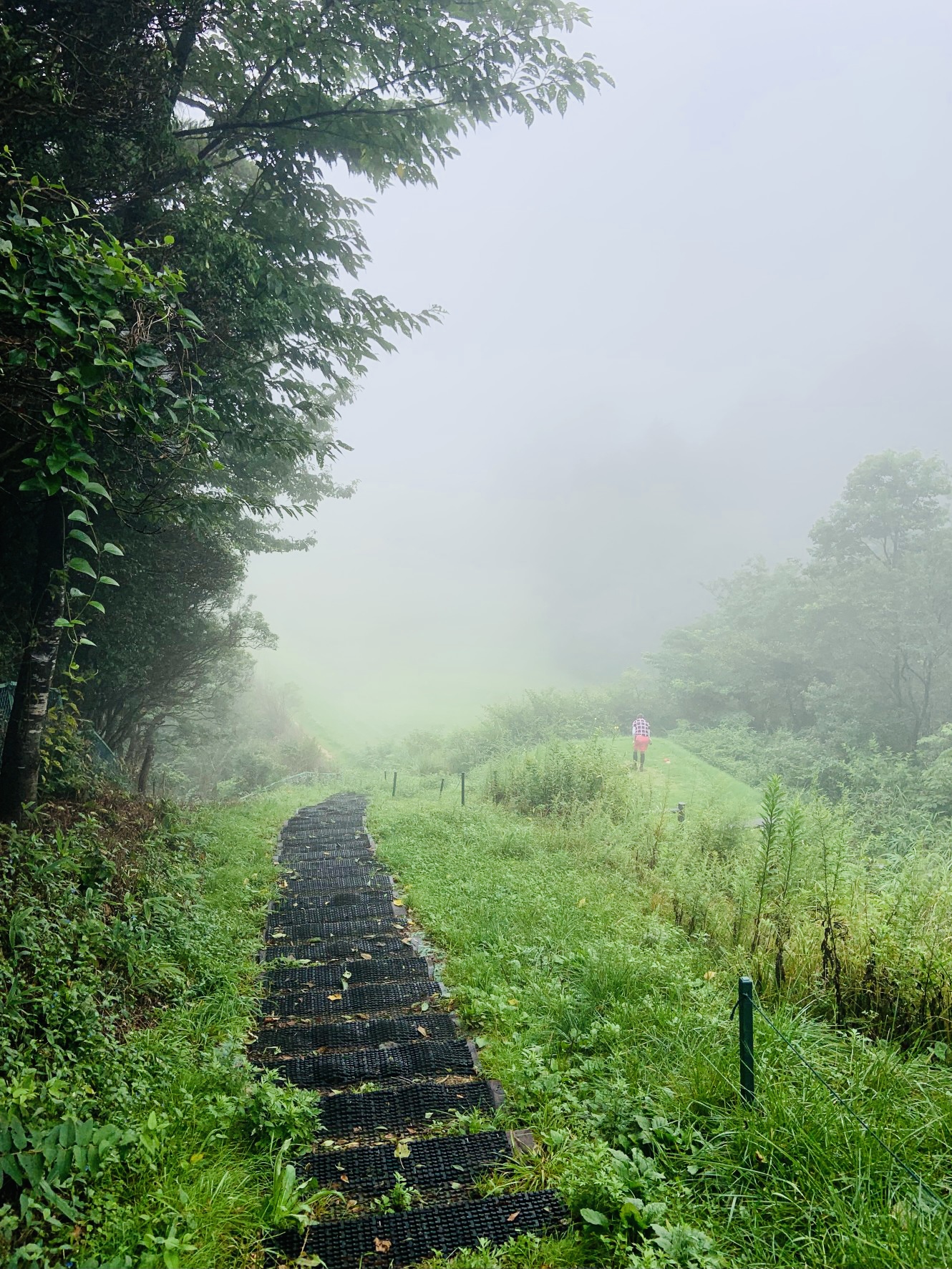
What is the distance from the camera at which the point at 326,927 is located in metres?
5.97

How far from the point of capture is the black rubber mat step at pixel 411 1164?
111 inches

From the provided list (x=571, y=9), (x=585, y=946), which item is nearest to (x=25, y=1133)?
(x=585, y=946)

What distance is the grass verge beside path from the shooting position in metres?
2.34

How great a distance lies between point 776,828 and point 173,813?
7.48 m

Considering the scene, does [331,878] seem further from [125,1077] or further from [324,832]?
[125,1077]

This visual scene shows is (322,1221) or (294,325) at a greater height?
(294,325)

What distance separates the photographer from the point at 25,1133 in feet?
8.09

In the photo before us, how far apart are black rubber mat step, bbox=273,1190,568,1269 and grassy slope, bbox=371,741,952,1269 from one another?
0.37 ft

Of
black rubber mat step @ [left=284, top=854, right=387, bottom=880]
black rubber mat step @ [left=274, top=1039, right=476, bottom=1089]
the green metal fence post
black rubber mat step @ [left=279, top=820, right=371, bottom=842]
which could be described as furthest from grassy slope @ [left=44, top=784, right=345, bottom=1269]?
black rubber mat step @ [left=279, top=820, right=371, bottom=842]

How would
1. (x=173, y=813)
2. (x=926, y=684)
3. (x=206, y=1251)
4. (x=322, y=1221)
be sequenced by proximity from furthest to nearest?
(x=926, y=684) < (x=173, y=813) < (x=322, y=1221) < (x=206, y=1251)

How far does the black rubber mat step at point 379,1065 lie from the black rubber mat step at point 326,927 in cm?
200

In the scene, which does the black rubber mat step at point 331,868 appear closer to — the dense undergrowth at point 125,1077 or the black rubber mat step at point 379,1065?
the dense undergrowth at point 125,1077

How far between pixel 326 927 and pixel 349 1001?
4.86ft

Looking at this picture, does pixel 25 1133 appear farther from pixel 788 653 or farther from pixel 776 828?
pixel 788 653
